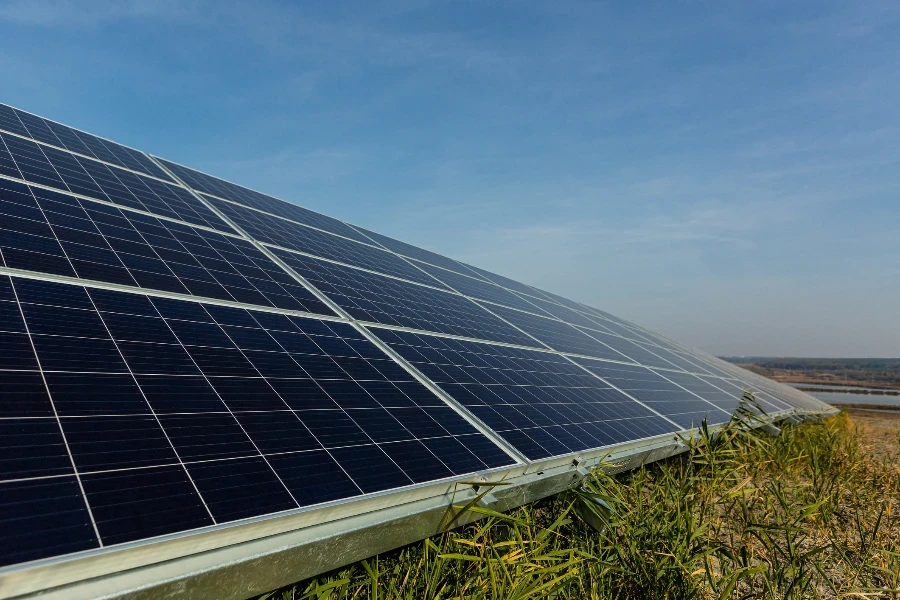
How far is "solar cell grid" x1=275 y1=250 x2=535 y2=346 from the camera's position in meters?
9.52

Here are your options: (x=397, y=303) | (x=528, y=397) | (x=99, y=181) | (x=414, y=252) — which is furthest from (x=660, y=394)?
(x=99, y=181)

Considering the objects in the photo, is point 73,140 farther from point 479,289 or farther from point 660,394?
point 660,394

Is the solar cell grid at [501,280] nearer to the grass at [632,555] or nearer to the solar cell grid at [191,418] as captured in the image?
the grass at [632,555]

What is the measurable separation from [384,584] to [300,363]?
2.46 meters

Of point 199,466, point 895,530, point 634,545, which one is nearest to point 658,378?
point 895,530

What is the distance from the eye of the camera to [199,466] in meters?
3.94

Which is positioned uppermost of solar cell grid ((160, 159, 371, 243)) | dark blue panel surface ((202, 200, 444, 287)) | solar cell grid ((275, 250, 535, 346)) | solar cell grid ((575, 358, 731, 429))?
solar cell grid ((160, 159, 371, 243))

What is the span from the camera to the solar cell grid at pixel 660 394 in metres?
11.7

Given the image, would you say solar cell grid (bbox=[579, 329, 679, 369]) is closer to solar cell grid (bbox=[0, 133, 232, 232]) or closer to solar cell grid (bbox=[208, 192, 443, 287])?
solar cell grid (bbox=[208, 192, 443, 287])

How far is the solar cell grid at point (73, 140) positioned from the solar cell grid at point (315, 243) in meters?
2.02

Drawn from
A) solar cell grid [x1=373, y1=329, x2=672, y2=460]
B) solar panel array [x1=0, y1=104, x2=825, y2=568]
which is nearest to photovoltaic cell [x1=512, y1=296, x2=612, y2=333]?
solar panel array [x1=0, y1=104, x2=825, y2=568]

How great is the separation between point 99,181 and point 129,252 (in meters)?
3.76

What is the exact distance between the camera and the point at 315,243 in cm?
1315

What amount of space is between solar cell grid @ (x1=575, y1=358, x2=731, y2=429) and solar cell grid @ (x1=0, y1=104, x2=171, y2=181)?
1114 centimetres
